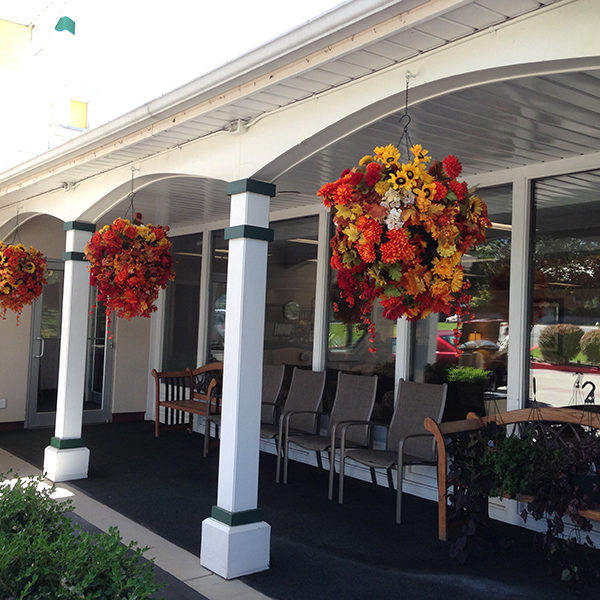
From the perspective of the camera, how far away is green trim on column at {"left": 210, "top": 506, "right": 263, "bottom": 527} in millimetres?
3615

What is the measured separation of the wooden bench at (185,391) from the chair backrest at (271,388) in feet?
1.98

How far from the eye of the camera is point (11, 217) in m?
7.04

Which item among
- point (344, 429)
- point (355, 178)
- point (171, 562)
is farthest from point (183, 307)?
point (355, 178)

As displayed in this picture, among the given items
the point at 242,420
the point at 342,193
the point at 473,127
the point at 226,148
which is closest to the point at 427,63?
the point at 342,193

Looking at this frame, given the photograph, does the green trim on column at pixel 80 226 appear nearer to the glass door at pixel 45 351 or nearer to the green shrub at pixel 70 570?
the glass door at pixel 45 351

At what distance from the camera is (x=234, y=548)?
140 inches

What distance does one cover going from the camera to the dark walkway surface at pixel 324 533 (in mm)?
3486

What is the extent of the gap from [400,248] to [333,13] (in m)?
1.05

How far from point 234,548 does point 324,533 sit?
919 mm

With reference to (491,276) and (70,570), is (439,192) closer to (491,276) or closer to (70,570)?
(70,570)

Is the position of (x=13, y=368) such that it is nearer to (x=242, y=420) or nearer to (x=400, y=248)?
(x=242, y=420)

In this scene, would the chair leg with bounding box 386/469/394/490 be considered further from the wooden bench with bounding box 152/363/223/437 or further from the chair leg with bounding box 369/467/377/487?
the wooden bench with bounding box 152/363/223/437

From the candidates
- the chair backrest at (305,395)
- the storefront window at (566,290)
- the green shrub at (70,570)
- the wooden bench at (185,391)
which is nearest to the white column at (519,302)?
the storefront window at (566,290)

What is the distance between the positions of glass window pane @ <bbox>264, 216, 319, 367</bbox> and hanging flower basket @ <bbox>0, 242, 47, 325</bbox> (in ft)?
7.85
